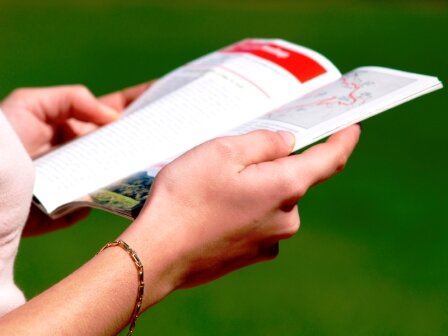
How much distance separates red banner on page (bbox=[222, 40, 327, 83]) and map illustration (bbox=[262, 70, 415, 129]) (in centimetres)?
6

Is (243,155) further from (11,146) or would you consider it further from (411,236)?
(411,236)

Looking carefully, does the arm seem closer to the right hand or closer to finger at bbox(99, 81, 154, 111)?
the right hand

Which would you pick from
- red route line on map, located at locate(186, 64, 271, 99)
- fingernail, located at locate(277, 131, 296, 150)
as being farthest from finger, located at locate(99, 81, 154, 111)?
fingernail, located at locate(277, 131, 296, 150)

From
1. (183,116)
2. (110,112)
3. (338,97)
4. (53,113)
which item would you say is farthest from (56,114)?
(338,97)

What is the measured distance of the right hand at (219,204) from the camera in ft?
2.70

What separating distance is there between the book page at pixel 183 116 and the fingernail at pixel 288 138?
7.1 inches

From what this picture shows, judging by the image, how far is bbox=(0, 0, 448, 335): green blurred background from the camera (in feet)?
6.41

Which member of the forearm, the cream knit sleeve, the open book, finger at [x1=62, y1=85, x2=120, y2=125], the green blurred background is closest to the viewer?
the forearm

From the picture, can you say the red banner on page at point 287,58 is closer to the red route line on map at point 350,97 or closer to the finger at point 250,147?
the red route line on map at point 350,97

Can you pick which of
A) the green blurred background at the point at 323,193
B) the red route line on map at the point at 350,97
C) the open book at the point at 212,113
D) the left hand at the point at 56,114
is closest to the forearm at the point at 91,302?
the open book at the point at 212,113

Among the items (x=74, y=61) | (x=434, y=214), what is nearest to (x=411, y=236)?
(x=434, y=214)

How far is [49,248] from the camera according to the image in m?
2.32

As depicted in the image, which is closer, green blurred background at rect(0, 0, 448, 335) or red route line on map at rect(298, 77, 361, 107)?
red route line on map at rect(298, 77, 361, 107)

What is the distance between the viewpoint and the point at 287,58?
124cm
